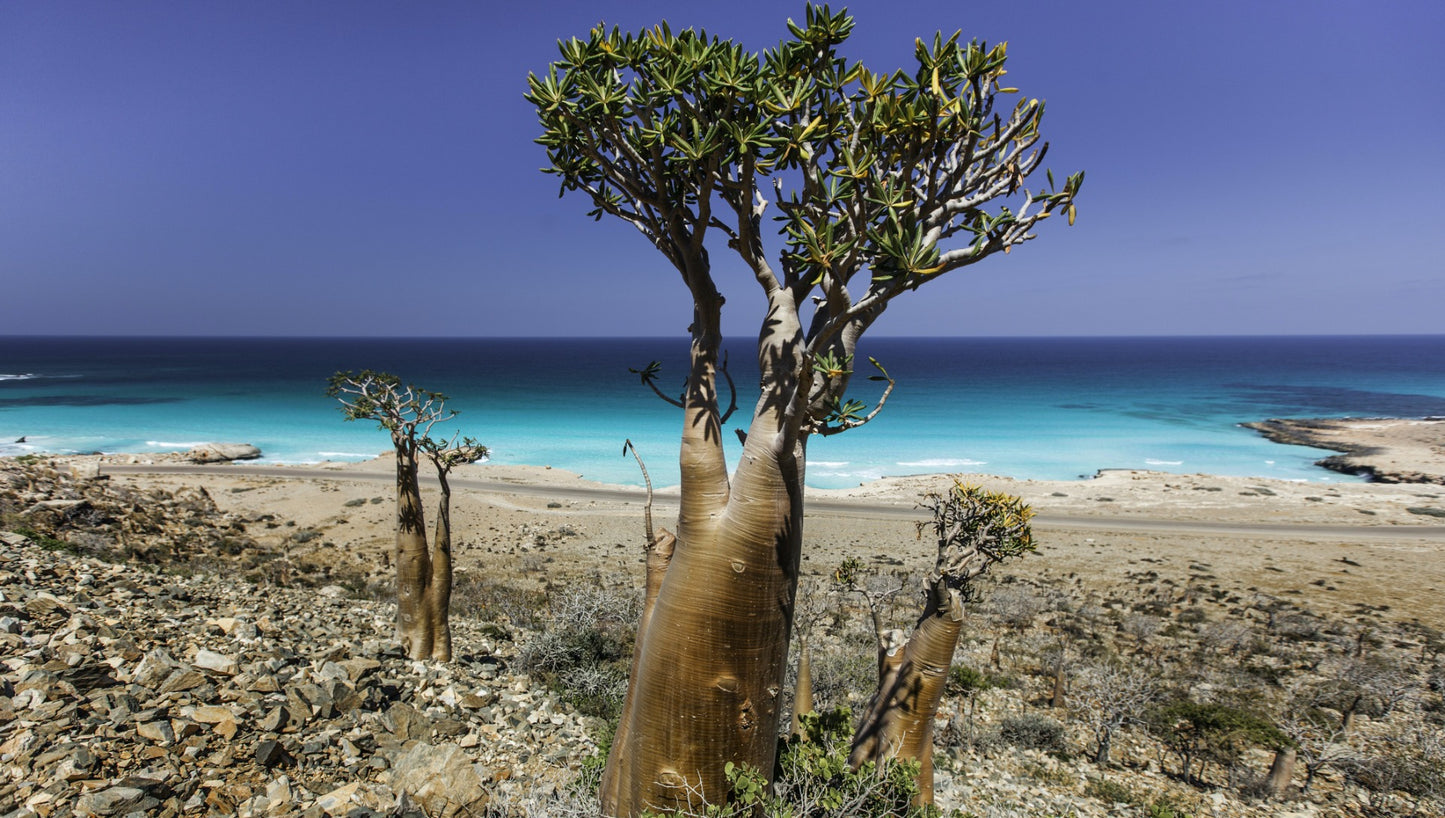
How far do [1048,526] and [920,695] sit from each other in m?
19.9

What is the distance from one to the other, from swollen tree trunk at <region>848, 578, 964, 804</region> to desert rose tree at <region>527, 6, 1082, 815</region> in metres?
1.25

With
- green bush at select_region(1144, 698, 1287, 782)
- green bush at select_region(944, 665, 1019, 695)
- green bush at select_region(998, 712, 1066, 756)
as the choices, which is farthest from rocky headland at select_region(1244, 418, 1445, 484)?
green bush at select_region(998, 712, 1066, 756)

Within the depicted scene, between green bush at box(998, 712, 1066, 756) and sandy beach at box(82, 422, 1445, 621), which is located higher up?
green bush at box(998, 712, 1066, 756)

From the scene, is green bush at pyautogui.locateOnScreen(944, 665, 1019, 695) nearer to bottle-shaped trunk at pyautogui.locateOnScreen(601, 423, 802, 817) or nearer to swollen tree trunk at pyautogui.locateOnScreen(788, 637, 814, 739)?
swollen tree trunk at pyautogui.locateOnScreen(788, 637, 814, 739)

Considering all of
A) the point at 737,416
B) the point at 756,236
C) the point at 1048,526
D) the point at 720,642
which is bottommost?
the point at 1048,526

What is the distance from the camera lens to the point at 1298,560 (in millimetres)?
17047

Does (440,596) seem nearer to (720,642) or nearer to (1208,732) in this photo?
(720,642)

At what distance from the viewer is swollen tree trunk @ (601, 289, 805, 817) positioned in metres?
3.10

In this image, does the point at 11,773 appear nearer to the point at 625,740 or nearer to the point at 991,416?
the point at 625,740

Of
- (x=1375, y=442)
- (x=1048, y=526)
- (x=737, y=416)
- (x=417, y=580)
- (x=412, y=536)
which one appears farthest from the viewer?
(x=737, y=416)

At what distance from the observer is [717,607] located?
3.14 m

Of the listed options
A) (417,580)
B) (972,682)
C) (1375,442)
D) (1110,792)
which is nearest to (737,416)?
(972,682)

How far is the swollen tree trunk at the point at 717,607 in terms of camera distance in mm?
3104

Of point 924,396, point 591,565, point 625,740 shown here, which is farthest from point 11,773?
point 924,396
